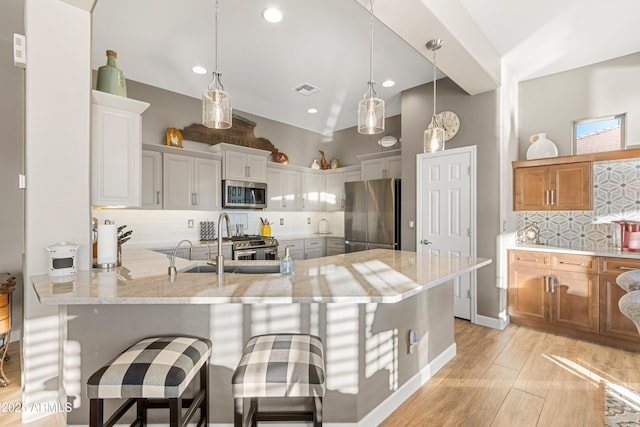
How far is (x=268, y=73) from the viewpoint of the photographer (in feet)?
12.8

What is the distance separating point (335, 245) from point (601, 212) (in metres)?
3.75

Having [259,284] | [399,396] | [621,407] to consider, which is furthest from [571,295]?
[259,284]

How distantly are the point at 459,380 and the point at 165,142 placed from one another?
14.3 ft

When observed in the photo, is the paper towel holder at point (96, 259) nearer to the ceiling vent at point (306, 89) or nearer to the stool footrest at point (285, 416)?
the stool footrest at point (285, 416)

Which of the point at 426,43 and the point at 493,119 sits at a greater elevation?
the point at 426,43

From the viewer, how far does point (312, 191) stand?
5.96m

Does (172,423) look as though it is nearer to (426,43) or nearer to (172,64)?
(426,43)

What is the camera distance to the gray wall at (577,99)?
10.4 feet

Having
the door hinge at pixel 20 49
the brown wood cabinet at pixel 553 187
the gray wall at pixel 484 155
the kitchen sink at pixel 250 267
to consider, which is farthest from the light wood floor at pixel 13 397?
the brown wood cabinet at pixel 553 187

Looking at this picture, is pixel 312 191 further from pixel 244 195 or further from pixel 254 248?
pixel 254 248

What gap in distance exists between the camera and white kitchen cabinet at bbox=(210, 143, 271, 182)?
4.51 metres

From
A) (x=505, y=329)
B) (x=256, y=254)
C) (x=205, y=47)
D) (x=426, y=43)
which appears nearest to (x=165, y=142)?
(x=205, y=47)

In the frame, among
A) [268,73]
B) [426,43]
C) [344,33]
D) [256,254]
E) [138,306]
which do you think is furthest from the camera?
[256,254]

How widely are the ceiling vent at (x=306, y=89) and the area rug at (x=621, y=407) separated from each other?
4.36 metres
